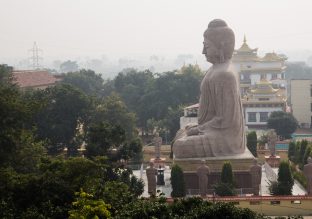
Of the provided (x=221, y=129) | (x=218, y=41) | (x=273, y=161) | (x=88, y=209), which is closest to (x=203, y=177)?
(x=221, y=129)

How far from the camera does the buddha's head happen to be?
23109 mm

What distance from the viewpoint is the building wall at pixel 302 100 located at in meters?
49.6

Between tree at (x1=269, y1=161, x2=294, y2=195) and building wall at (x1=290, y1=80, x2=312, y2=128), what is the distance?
96.3 ft

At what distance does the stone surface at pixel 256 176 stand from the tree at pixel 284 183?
59 centimetres

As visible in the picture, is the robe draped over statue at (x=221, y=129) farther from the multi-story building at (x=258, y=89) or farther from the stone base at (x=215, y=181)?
the multi-story building at (x=258, y=89)

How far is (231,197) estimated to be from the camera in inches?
782

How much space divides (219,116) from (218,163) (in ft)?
5.57

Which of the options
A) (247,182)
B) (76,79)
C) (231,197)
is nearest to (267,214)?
(231,197)

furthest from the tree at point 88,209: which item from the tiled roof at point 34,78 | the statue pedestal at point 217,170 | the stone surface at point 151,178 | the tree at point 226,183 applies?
the tiled roof at point 34,78

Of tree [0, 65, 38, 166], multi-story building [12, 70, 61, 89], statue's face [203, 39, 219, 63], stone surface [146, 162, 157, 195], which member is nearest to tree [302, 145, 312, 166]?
statue's face [203, 39, 219, 63]

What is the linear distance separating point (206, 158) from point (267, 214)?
362 centimetres

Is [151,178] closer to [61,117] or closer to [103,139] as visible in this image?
[103,139]

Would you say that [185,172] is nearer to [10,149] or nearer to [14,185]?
[10,149]

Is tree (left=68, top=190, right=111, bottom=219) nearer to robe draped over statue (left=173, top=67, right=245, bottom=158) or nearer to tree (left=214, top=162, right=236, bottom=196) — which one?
tree (left=214, top=162, right=236, bottom=196)
